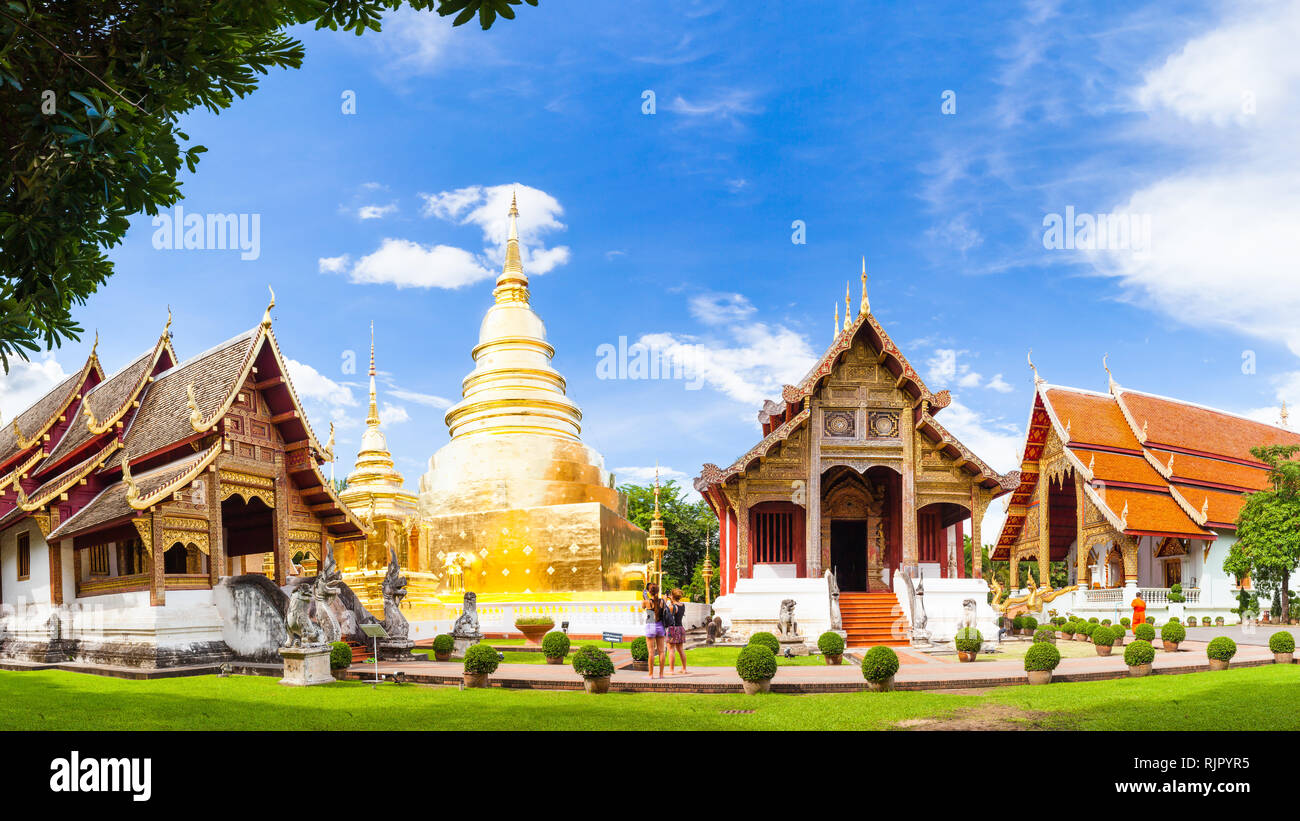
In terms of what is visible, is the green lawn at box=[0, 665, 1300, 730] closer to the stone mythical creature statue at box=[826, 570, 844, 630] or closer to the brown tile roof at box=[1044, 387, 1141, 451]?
the stone mythical creature statue at box=[826, 570, 844, 630]

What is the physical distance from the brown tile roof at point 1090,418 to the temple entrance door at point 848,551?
11129 millimetres

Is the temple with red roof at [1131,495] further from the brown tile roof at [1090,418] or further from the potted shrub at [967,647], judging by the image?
the potted shrub at [967,647]

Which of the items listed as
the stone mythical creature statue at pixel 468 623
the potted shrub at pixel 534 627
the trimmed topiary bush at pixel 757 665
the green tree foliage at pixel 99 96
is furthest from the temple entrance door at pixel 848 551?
the green tree foliage at pixel 99 96

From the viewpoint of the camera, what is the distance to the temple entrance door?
2567 cm

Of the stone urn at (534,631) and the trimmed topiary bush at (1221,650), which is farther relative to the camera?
the stone urn at (534,631)

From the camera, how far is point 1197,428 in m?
36.1

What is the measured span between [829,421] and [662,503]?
26460 millimetres

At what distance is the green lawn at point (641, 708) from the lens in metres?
9.47

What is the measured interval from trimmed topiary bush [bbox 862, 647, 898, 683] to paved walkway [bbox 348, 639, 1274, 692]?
347 mm

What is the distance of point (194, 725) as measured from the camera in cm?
986

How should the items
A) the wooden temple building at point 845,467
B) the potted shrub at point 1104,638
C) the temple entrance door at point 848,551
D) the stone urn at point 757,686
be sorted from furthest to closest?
the temple entrance door at point 848,551, the wooden temple building at point 845,467, the potted shrub at point 1104,638, the stone urn at point 757,686

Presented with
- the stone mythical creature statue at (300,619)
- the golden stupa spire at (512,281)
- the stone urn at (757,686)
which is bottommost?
the stone urn at (757,686)

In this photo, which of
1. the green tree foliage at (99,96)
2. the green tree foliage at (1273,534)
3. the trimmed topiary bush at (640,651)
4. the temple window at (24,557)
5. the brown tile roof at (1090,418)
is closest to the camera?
the green tree foliage at (99,96)
